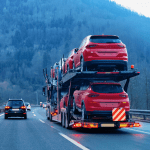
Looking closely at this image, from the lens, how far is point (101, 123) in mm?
12562

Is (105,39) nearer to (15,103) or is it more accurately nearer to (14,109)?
(14,109)

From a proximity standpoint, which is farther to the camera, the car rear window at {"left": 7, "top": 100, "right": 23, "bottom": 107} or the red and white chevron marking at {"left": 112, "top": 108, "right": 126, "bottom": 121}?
the car rear window at {"left": 7, "top": 100, "right": 23, "bottom": 107}

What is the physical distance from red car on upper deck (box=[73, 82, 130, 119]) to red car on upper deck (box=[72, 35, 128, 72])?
2.52 ft

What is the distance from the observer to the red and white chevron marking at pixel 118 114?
41.4ft

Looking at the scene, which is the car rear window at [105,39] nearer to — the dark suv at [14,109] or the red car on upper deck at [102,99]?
the red car on upper deck at [102,99]

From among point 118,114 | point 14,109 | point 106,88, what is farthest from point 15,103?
point 118,114

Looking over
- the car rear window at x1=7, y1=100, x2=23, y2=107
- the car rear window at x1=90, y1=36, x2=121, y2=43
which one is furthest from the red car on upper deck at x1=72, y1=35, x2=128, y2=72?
the car rear window at x1=7, y1=100, x2=23, y2=107

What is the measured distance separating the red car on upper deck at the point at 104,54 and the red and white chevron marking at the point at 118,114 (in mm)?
1868

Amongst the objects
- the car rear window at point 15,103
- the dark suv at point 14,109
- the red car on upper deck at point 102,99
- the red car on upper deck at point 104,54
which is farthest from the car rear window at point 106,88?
the car rear window at point 15,103

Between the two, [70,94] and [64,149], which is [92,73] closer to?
[70,94]

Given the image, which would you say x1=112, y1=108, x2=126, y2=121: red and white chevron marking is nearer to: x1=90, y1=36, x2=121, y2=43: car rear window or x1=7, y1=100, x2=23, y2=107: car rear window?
x1=90, y1=36, x2=121, y2=43: car rear window

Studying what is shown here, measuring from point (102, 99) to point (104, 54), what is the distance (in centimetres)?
189

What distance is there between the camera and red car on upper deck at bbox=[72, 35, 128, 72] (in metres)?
13.1

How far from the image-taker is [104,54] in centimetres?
1313
